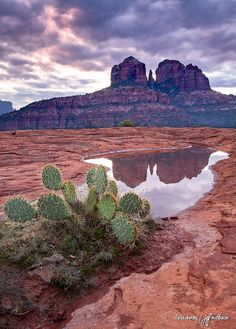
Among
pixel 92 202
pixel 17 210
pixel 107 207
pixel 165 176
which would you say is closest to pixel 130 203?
pixel 107 207

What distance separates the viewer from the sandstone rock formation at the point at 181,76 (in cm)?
16350

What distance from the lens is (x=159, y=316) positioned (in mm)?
4562

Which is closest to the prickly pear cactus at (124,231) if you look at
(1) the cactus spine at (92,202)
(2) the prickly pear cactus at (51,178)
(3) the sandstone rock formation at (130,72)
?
(1) the cactus spine at (92,202)

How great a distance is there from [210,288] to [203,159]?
54.6 ft

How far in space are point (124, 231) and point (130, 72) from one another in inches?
6286

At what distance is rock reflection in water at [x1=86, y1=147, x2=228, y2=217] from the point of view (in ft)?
36.8

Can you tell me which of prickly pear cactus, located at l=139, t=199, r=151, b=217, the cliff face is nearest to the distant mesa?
the cliff face

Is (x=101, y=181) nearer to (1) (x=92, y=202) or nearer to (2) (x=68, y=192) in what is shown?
(1) (x=92, y=202)

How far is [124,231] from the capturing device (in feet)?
20.9

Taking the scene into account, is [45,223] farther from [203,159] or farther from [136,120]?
[136,120]

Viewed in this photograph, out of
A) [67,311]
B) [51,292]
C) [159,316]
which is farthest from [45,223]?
[159,316]

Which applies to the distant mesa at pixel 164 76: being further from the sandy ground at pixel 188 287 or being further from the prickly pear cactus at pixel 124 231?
the prickly pear cactus at pixel 124 231

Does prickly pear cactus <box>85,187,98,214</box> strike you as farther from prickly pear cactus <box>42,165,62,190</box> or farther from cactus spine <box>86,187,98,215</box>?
prickly pear cactus <box>42,165,62,190</box>

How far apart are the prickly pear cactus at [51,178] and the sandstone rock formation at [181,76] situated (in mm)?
162202
